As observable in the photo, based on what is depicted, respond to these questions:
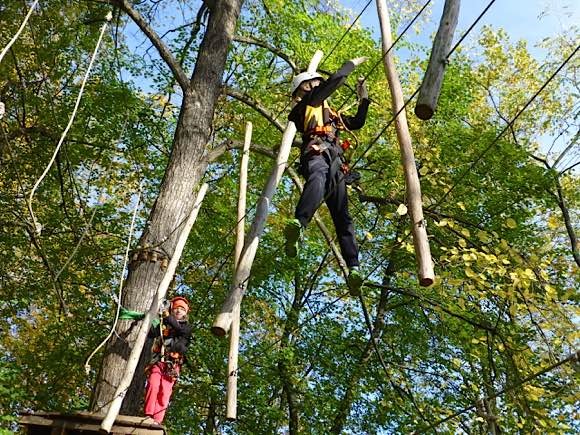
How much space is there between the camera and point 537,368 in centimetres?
696

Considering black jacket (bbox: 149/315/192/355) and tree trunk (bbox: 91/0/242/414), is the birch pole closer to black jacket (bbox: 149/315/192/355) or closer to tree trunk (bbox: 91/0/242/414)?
black jacket (bbox: 149/315/192/355)

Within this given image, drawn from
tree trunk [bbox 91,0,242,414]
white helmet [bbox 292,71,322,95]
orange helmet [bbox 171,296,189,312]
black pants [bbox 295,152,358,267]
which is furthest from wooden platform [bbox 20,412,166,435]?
white helmet [bbox 292,71,322,95]

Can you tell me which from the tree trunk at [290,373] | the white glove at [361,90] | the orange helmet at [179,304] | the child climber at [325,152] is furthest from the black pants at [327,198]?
the tree trunk at [290,373]

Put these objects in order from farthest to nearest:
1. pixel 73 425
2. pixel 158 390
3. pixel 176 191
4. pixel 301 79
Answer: pixel 176 191 → pixel 158 390 → pixel 301 79 → pixel 73 425

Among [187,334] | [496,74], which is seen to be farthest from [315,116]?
[496,74]

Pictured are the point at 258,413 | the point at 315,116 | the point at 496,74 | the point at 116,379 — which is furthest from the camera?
the point at 496,74

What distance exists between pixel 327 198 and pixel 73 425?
2.23 metres

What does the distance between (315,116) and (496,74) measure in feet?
39.1

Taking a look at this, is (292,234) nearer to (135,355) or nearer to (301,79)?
(301,79)

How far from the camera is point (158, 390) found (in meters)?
5.38

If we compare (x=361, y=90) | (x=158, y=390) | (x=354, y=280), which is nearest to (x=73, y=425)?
(x=158, y=390)

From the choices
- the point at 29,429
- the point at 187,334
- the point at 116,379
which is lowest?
the point at 29,429

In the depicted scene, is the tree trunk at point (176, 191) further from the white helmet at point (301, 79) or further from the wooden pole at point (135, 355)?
the white helmet at point (301, 79)

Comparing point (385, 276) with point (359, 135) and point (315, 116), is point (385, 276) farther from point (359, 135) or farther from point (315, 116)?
point (315, 116)
